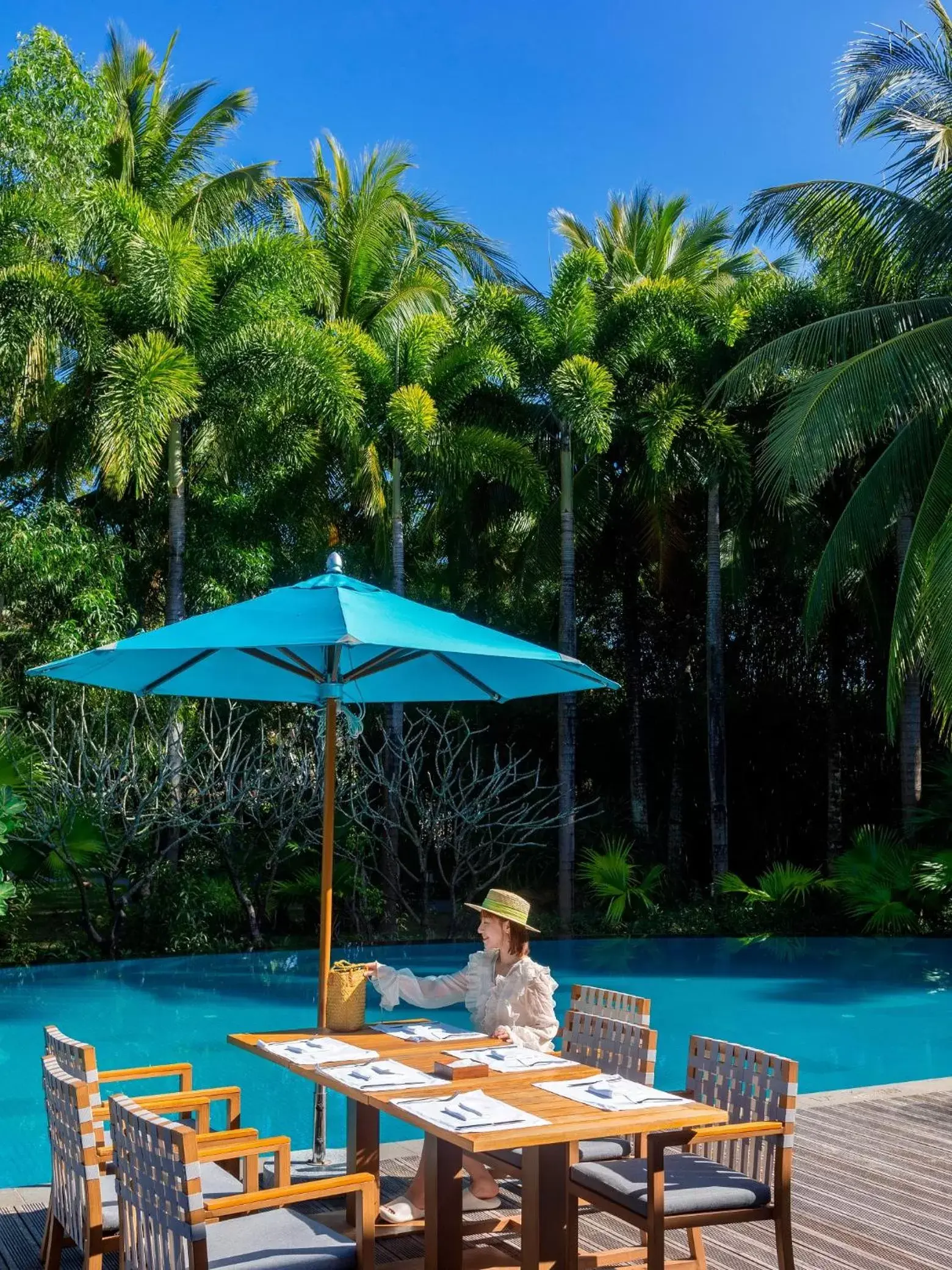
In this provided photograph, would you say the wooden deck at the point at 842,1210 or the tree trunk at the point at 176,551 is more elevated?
the tree trunk at the point at 176,551

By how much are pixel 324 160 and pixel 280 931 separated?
11.2 m

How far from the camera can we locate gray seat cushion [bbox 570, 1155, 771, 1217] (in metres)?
3.67

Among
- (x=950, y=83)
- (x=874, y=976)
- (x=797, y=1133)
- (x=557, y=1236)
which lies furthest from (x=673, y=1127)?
(x=950, y=83)

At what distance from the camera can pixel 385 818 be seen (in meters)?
14.7

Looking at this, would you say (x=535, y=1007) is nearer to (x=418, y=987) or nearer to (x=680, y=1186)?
(x=418, y=987)

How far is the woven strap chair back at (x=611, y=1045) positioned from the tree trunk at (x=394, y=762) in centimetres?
963

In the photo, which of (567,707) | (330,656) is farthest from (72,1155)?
(567,707)

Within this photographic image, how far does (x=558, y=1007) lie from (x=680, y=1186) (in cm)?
714

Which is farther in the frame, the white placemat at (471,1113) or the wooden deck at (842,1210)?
the wooden deck at (842,1210)

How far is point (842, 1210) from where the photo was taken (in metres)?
4.71

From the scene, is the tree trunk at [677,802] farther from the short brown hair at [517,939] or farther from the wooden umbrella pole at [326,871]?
the wooden umbrella pole at [326,871]

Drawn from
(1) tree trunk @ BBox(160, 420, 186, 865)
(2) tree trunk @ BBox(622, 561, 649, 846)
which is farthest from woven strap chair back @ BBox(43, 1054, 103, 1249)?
(2) tree trunk @ BBox(622, 561, 649, 846)

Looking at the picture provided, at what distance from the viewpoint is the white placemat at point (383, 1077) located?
3.79 metres

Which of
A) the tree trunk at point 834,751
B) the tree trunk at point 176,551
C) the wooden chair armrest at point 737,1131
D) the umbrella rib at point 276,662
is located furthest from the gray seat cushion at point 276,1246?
the tree trunk at point 834,751
